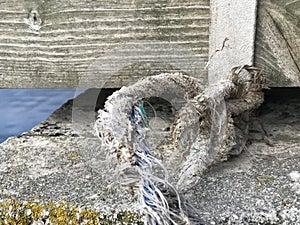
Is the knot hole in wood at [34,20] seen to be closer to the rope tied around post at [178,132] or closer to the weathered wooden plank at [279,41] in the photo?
the rope tied around post at [178,132]

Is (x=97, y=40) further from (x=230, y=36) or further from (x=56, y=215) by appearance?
(x=56, y=215)

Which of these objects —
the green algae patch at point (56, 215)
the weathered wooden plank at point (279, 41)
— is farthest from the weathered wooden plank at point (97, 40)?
the green algae patch at point (56, 215)

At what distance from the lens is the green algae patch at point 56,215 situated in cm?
74

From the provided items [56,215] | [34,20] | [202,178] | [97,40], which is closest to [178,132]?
[202,178]

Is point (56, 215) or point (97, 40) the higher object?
point (97, 40)

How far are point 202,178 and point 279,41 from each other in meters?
0.41

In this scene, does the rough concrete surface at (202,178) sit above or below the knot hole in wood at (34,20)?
below

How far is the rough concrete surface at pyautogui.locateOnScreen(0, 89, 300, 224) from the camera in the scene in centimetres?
77

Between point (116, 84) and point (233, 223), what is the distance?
1.81 ft

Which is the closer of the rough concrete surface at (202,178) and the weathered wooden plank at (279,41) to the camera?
the rough concrete surface at (202,178)

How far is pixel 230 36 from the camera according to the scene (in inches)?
43.9

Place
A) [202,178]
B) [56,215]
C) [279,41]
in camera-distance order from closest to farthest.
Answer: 1. [56,215]
2. [202,178]
3. [279,41]

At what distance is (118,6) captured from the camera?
1130 mm

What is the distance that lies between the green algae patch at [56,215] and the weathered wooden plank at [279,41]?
0.55m
